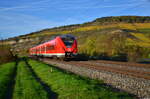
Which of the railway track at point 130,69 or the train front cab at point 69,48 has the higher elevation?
the train front cab at point 69,48

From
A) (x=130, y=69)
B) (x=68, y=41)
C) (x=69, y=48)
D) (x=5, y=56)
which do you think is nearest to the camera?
(x=130, y=69)

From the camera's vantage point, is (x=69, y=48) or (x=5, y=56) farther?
(x=5, y=56)

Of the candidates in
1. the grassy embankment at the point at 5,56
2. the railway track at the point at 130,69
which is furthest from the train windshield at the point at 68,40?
the grassy embankment at the point at 5,56

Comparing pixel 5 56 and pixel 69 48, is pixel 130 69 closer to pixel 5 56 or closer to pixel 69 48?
pixel 69 48

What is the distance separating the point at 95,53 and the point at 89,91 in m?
38.4

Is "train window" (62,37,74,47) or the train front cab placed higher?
"train window" (62,37,74,47)

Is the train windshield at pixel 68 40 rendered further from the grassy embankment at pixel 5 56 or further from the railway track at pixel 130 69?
the grassy embankment at pixel 5 56

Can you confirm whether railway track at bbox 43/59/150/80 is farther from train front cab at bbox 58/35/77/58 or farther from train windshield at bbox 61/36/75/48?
train windshield at bbox 61/36/75/48

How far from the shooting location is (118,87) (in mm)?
14195

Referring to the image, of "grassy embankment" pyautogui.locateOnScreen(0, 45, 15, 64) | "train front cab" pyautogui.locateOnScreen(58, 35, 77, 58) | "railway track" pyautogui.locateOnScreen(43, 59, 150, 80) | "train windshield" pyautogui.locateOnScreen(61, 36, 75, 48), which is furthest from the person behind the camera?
"grassy embankment" pyautogui.locateOnScreen(0, 45, 15, 64)

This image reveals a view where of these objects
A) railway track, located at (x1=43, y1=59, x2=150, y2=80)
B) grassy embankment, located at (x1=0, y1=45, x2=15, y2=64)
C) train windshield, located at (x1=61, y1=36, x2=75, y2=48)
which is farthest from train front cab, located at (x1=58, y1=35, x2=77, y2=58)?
grassy embankment, located at (x1=0, y1=45, x2=15, y2=64)

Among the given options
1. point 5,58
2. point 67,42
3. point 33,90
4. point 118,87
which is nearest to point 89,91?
point 118,87

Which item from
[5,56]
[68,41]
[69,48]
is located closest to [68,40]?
[68,41]

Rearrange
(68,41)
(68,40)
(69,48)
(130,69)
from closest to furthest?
(130,69) → (69,48) → (68,41) → (68,40)
